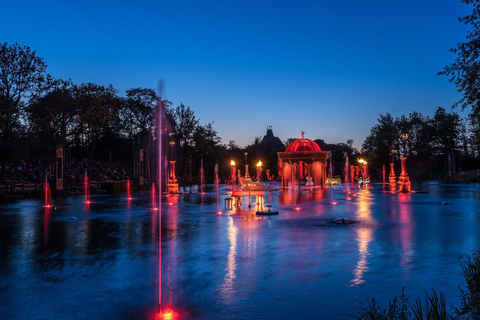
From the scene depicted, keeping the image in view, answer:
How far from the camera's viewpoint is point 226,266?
28.4 ft

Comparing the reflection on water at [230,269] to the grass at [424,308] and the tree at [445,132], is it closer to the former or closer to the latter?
the grass at [424,308]

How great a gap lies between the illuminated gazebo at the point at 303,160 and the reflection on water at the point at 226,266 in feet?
98.1

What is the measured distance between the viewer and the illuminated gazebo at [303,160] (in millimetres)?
45781

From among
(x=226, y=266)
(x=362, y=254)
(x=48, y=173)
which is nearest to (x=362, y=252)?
(x=362, y=254)

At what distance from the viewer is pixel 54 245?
11.3 metres

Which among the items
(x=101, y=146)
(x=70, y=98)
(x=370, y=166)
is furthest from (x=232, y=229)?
(x=370, y=166)

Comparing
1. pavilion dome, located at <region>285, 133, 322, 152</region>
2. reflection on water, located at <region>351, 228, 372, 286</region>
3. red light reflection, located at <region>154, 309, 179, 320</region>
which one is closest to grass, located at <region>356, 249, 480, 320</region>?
reflection on water, located at <region>351, 228, 372, 286</region>

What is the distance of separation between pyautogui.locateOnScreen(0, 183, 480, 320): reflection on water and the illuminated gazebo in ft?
98.1

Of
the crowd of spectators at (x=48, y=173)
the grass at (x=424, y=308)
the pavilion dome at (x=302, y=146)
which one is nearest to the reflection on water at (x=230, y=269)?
the grass at (x=424, y=308)

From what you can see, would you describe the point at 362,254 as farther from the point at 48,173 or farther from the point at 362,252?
the point at 48,173

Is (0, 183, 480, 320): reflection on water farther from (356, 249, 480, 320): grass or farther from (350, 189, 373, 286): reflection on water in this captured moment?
(356, 249, 480, 320): grass

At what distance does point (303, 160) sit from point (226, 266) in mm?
38417

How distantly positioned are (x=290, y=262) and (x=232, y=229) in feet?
17.4

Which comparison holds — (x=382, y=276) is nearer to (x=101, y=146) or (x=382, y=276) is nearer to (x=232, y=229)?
(x=232, y=229)
